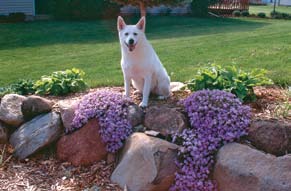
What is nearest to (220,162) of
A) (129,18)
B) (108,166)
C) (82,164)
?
(108,166)

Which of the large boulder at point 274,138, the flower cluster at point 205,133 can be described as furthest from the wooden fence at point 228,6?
the large boulder at point 274,138

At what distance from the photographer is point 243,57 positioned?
9.02 meters

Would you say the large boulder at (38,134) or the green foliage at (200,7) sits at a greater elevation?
the green foliage at (200,7)

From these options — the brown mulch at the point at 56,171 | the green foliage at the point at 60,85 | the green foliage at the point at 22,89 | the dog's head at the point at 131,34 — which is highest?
the dog's head at the point at 131,34

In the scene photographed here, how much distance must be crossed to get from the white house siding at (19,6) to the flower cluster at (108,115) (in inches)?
689

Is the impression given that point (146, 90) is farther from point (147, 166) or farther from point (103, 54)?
point (103, 54)

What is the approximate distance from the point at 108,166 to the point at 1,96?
1.82 m

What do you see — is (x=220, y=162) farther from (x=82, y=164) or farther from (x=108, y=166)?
(x=82, y=164)

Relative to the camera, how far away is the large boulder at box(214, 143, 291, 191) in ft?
10.6

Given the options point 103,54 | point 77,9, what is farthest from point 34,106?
point 77,9

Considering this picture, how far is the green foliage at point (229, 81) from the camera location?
4391 mm

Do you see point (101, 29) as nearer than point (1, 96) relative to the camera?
No

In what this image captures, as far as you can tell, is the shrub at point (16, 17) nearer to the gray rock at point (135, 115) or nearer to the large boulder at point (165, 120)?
the gray rock at point (135, 115)

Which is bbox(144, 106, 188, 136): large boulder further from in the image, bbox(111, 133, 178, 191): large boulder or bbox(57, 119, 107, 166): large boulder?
bbox(57, 119, 107, 166): large boulder
